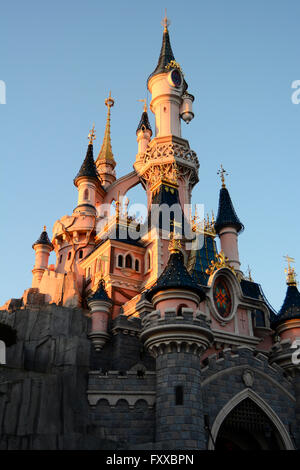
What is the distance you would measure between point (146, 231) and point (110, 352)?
11.7m

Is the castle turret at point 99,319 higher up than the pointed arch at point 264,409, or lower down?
higher up

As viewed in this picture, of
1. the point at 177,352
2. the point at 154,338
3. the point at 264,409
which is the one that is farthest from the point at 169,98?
the point at 264,409

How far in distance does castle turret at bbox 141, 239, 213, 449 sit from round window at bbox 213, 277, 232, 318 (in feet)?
23.4

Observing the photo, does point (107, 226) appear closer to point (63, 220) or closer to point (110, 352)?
point (63, 220)

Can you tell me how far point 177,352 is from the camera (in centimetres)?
2177

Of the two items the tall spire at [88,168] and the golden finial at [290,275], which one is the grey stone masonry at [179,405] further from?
the tall spire at [88,168]

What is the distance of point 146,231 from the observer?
37375mm

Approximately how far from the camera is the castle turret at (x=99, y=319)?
27.7 m

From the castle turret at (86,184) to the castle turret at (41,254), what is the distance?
4323 millimetres

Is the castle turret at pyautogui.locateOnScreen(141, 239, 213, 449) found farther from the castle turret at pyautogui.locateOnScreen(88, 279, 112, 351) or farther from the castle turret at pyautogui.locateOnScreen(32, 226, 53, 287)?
the castle turret at pyautogui.locateOnScreen(32, 226, 53, 287)

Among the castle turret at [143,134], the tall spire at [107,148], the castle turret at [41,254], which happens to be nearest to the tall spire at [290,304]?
the castle turret at [41,254]

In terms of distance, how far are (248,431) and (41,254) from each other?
1042 inches

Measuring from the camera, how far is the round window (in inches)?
1208

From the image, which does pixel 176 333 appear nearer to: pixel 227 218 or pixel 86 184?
pixel 227 218
